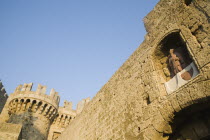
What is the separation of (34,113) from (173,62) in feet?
43.6

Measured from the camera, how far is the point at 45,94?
15117 millimetres

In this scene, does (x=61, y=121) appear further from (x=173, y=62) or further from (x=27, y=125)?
(x=173, y=62)

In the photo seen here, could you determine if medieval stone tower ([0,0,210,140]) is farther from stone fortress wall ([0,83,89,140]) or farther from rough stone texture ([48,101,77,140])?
rough stone texture ([48,101,77,140])

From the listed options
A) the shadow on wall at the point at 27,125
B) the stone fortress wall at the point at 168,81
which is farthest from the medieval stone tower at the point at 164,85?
the shadow on wall at the point at 27,125

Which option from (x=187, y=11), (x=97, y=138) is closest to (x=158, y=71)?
(x=187, y=11)

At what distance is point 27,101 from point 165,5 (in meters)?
13.6

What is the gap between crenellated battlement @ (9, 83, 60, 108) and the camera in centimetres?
1434

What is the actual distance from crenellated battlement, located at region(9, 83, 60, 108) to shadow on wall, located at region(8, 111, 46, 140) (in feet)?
4.61

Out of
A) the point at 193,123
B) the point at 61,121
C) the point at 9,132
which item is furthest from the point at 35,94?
the point at 193,123

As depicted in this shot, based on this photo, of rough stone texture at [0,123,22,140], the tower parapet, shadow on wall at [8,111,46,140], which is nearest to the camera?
rough stone texture at [0,123,22,140]

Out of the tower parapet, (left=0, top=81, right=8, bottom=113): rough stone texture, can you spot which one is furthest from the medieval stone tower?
(left=0, top=81, right=8, bottom=113): rough stone texture

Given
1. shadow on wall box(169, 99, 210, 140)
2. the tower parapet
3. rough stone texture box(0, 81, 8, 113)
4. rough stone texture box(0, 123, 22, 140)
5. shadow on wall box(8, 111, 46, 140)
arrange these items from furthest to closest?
rough stone texture box(0, 81, 8, 113)
the tower parapet
shadow on wall box(8, 111, 46, 140)
rough stone texture box(0, 123, 22, 140)
shadow on wall box(169, 99, 210, 140)

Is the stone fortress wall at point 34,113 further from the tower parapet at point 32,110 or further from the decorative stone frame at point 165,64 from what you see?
the decorative stone frame at point 165,64

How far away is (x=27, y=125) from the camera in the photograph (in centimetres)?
1292
